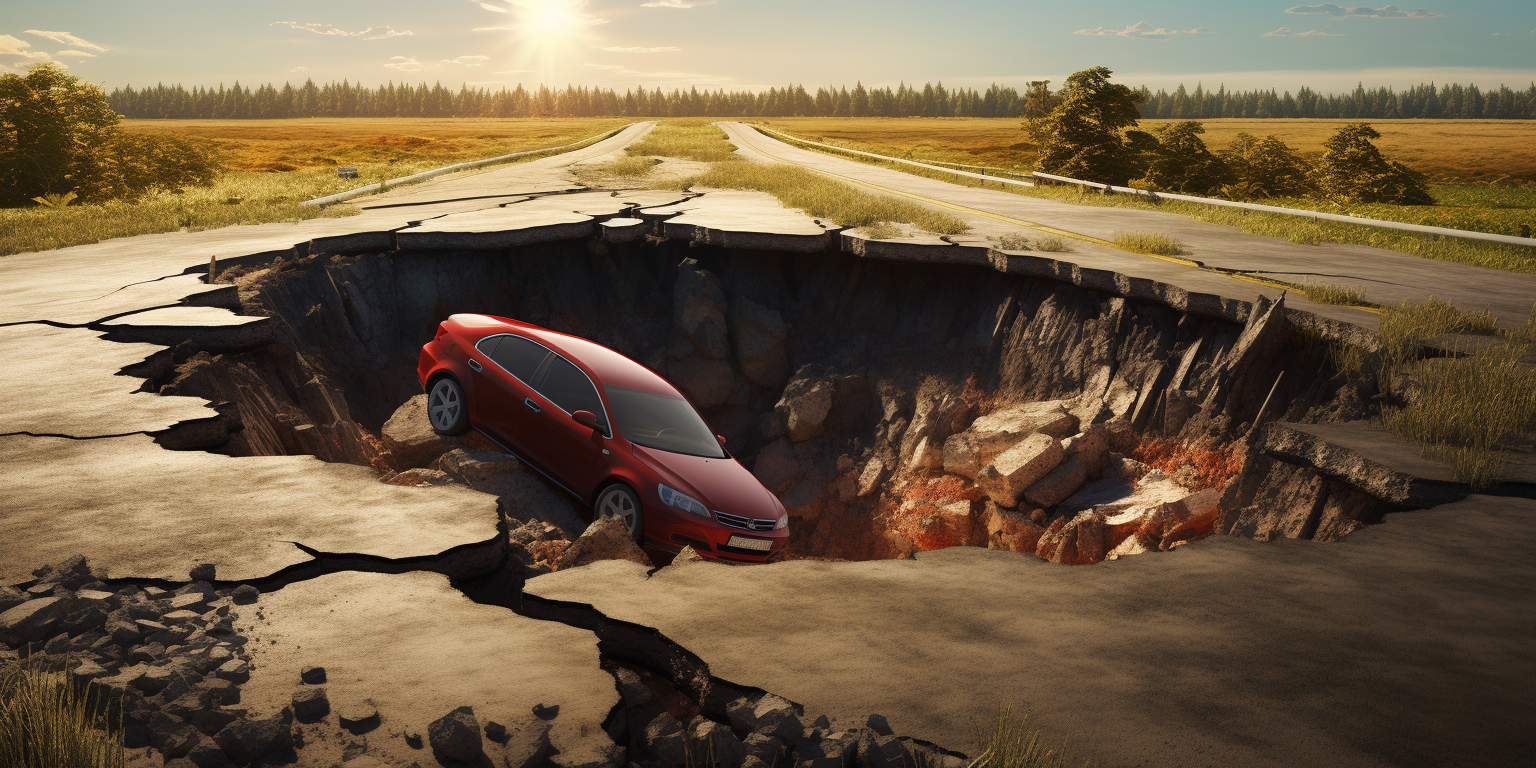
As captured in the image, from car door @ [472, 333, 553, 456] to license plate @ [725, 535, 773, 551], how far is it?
7.17ft

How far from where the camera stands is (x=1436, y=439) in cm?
523

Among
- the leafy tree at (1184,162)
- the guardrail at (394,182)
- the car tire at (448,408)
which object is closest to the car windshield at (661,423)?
the car tire at (448,408)

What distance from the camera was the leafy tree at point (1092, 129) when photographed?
3297 cm

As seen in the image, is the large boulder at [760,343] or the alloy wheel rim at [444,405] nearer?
the alloy wheel rim at [444,405]

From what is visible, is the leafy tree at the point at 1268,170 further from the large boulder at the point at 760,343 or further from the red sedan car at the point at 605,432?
the red sedan car at the point at 605,432

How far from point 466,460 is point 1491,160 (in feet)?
281

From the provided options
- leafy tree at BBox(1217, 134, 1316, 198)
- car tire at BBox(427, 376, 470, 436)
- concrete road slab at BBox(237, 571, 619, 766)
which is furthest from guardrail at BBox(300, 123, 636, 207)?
leafy tree at BBox(1217, 134, 1316, 198)

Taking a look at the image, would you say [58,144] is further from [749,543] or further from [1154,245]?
[1154,245]

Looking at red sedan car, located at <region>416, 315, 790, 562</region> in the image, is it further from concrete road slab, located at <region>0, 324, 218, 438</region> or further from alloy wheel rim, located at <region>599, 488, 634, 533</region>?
concrete road slab, located at <region>0, 324, 218, 438</region>

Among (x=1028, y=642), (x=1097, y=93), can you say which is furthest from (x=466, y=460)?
(x=1097, y=93)

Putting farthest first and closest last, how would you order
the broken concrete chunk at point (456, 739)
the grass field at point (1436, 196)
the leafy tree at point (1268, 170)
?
the leafy tree at point (1268, 170), the grass field at point (1436, 196), the broken concrete chunk at point (456, 739)

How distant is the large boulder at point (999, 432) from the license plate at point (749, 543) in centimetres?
316

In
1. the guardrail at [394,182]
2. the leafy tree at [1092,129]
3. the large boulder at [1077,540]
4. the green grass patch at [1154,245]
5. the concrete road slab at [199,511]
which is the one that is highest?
the leafy tree at [1092,129]

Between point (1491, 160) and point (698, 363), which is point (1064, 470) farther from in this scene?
point (1491, 160)
